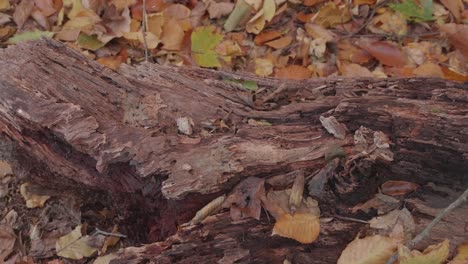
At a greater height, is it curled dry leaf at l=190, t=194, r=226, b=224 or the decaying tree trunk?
the decaying tree trunk

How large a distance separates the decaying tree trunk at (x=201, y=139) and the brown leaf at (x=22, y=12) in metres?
0.92

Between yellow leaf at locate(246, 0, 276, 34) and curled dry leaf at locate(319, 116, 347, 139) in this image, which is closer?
curled dry leaf at locate(319, 116, 347, 139)

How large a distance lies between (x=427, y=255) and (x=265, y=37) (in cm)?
145

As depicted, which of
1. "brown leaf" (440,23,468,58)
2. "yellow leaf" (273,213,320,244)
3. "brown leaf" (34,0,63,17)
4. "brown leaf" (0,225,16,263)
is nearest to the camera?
"yellow leaf" (273,213,320,244)

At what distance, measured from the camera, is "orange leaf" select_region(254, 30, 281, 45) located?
255 centimetres

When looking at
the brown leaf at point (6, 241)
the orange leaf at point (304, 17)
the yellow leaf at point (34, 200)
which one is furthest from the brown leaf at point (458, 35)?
the brown leaf at point (6, 241)

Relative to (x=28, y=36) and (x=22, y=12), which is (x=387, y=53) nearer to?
(x=28, y=36)

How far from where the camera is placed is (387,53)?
2.46m

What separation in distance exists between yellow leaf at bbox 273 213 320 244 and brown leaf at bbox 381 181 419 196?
221 mm

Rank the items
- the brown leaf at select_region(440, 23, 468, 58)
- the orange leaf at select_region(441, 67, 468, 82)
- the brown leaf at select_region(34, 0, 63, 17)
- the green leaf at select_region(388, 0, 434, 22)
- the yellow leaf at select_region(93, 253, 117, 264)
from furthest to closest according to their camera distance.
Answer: the brown leaf at select_region(34, 0, 63, 17)
the green leaf at select_region(388, 0, 434, 22)
the brown leaf at select_region(440, 23, 468, 58)
the orange leaf at select_region(441, 67, 468, 82)
the yellow leaf at select_region(93, 253, 117, 264)

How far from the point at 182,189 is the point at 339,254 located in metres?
0.49

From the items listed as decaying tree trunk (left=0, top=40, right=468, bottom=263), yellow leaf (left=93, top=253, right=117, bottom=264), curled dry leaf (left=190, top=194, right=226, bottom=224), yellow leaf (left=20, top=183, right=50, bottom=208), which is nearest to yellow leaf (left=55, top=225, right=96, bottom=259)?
yellow leaf (left=93, top=253, right=117, bottom=264)

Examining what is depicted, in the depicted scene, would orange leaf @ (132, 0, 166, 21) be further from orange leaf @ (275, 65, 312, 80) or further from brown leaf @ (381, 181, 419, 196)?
brown leaf @ (381, 181, 419, 196)

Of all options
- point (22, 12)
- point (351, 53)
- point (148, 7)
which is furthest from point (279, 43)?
point (22, 12)
